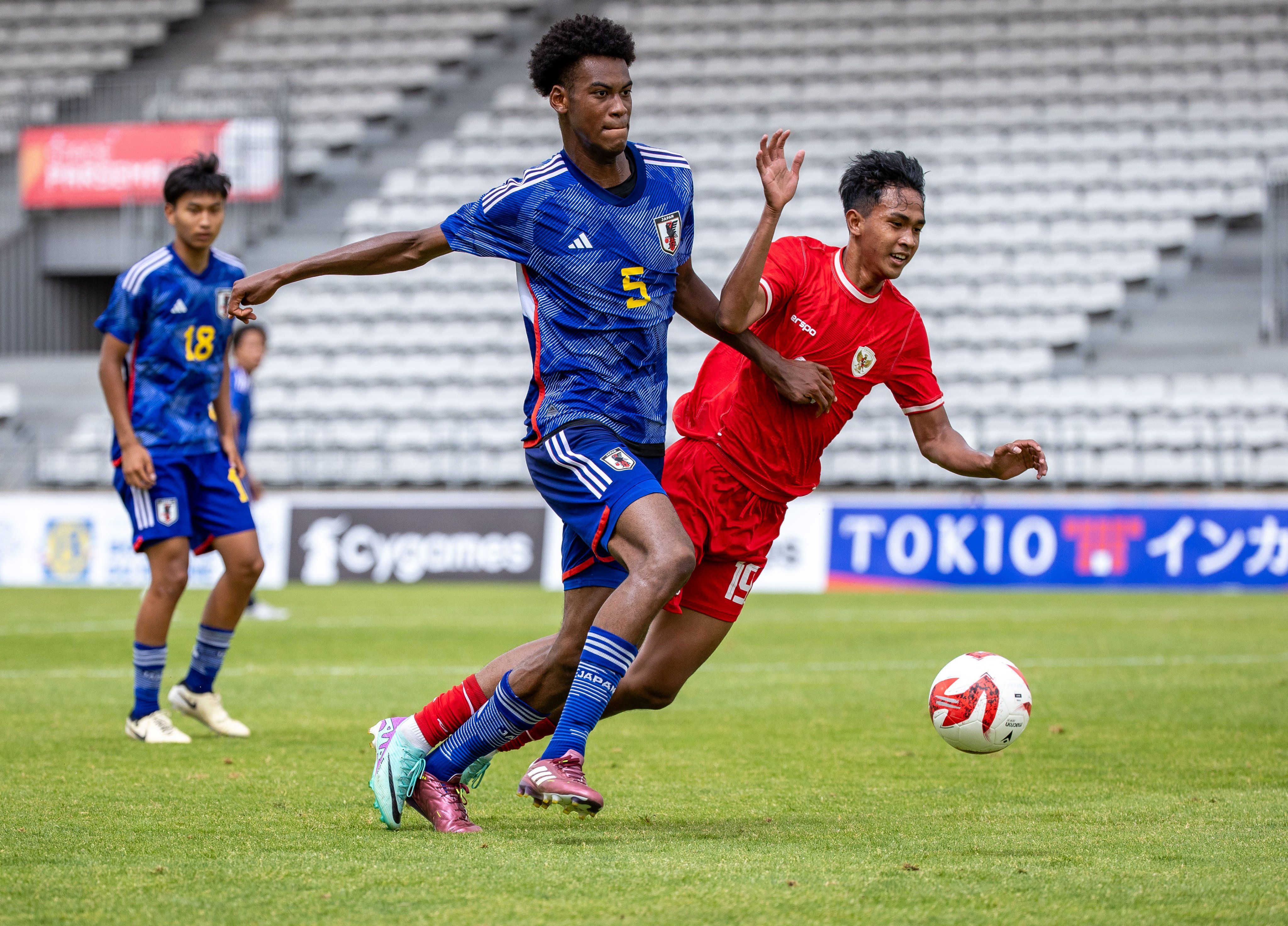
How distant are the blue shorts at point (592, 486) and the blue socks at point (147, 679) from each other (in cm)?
300

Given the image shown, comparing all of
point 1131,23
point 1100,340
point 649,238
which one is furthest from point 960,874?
point 1131,23

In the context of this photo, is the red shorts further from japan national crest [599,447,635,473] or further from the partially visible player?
the partially visible player

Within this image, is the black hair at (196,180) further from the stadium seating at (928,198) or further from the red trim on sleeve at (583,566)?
the stadium seating at (928,198)

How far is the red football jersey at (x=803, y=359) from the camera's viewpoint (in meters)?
5.37

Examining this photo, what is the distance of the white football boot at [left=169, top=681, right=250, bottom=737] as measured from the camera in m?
7.03

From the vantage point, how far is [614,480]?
454 cm

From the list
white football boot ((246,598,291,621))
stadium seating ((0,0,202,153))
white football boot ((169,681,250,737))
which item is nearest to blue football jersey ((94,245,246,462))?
white football boot ((169,681,250,737))

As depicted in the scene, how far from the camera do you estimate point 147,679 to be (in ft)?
22.8

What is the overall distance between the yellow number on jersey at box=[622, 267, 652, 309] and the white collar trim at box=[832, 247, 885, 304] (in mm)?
982

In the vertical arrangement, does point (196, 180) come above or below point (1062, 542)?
above

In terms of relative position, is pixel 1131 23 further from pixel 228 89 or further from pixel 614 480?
pixel 614 480

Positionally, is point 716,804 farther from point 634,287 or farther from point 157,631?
point 157,631

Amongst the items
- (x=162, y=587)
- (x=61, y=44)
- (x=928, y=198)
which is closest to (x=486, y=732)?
(x=162, y=587)

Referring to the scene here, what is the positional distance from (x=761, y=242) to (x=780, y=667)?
5795mm
